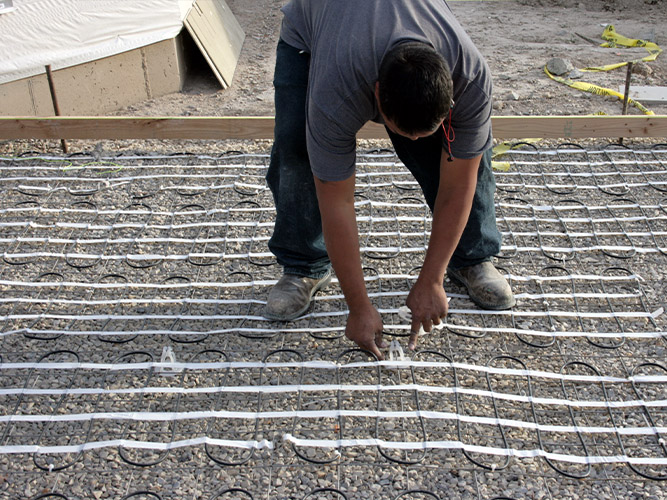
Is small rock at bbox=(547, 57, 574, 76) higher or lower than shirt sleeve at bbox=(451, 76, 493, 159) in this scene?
lower

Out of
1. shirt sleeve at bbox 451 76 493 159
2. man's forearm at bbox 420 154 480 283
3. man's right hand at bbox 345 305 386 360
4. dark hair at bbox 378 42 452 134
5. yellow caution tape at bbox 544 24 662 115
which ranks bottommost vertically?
yellow caution tape at bbox 544 24 662 115

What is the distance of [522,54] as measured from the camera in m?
5.45

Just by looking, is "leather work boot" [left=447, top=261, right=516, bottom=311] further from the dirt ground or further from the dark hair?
the dirt ground

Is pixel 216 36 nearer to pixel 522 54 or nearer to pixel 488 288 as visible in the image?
pixel 522 54

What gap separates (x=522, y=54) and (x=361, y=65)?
4.55 m

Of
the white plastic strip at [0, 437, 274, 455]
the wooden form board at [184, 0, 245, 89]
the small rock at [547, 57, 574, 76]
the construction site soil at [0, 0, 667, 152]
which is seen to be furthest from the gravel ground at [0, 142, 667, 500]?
the small rock at [547, 57, 574, 76]

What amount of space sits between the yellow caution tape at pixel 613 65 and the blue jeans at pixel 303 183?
221 cm

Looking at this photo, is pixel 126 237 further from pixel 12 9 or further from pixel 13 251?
pixel 12 9

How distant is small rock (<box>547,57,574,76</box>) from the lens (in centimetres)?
491

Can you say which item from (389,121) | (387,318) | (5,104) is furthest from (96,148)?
(389,121)

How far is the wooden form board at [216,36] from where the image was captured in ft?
15.4

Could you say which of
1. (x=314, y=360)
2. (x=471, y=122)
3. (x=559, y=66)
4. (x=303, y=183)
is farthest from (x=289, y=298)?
(x=559, y=66)

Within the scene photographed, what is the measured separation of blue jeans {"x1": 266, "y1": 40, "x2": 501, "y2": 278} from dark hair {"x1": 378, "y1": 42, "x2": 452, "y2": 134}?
53cm

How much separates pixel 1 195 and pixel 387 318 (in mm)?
1962
